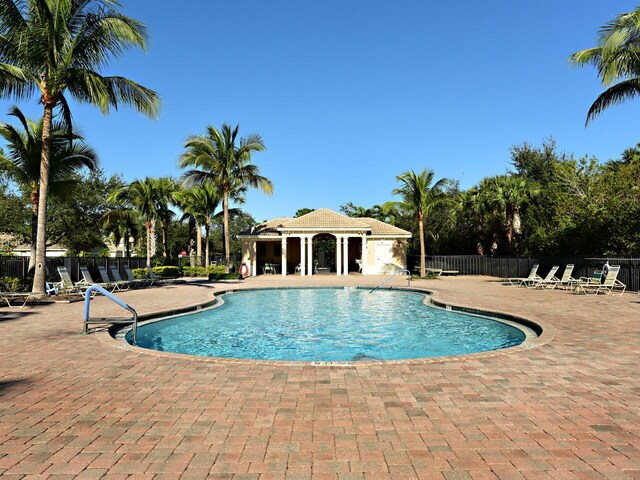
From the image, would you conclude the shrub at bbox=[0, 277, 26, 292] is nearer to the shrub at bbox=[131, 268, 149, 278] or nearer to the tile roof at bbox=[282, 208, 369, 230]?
the shrub at bbox=[131, 268, 149, 278]

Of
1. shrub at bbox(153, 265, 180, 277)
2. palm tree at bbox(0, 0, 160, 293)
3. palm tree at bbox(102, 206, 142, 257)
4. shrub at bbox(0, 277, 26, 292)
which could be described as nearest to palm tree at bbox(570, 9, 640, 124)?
palm tree at bbox(0, 0, 160, 293)

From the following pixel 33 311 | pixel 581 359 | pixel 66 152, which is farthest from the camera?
pixel 66 152

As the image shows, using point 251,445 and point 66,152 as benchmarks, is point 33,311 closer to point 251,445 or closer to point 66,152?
point 66,152

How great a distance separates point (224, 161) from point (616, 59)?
2109cm

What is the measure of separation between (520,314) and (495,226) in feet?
86.4

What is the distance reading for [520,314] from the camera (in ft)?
34.6

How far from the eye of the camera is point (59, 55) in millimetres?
13789

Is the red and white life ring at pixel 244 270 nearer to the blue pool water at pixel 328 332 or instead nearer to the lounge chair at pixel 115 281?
the lounge chair at pixel 115 281

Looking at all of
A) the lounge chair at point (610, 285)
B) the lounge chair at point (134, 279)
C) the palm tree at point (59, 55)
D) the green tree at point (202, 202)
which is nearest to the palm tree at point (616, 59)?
the lounge chair at point (610, 285)

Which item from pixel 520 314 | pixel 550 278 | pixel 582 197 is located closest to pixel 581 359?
pixel 520 314

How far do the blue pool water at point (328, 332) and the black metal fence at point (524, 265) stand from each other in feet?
31.5

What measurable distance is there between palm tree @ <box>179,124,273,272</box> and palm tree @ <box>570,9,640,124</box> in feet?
61.3

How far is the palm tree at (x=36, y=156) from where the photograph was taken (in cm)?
1630

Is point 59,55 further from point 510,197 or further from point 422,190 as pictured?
point 510,197
